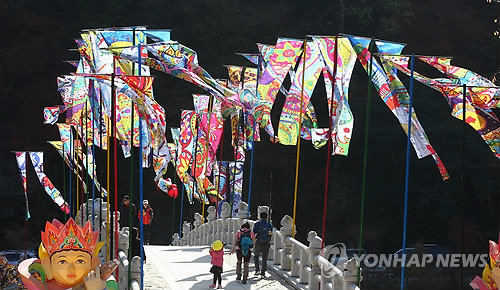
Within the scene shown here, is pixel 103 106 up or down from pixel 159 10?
down

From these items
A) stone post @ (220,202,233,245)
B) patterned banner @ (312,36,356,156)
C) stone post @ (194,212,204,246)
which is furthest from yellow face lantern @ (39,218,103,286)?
stone post @ (194,212,204,246)

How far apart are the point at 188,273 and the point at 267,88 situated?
4.85m

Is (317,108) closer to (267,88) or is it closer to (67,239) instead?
(267,88)

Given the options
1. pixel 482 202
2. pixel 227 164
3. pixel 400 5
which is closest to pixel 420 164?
pixel 482 202

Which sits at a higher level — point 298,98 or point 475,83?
point 475,83

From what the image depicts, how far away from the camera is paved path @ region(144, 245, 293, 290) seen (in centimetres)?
2023

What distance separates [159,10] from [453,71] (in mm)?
32944

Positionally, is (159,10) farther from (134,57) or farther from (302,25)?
(134,57)

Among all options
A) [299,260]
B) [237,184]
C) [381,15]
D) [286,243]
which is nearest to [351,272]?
[299,260]

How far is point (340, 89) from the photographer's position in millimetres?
19781

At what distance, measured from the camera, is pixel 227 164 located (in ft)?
100

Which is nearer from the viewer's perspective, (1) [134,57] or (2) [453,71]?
(2) [453,71]

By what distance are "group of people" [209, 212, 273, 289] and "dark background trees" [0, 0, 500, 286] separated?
20102mm

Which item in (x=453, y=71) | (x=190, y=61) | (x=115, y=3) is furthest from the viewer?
(x=115, y=3)
